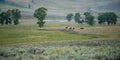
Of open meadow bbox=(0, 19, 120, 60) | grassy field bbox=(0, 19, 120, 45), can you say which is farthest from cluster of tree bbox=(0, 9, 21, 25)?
open meadow bbox=(0, 19, 120, 60)

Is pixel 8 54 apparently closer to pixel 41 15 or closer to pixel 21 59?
pixel 21 59

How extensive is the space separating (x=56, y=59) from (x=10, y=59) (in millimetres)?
6941

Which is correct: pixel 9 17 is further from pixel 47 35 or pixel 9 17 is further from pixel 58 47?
pixel 58 47

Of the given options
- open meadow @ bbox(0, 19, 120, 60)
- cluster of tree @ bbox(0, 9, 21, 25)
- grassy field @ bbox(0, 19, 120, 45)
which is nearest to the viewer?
open meadow @ bbox(0, 19, 120, 60)

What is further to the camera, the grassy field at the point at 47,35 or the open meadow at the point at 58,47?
the grassy field at the point at 47,35

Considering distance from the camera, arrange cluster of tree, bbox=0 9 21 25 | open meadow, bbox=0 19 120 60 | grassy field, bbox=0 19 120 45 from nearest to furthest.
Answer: open meadow, bbox=0 19 120 60
grassy field, bbox=0 19 120 45
cluster of tree, bbox=0 9 21 25

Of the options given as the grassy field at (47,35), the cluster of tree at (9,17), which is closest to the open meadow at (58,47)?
the grassy field at (47,35)

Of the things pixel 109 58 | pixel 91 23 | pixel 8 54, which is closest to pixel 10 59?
pixel 8 54

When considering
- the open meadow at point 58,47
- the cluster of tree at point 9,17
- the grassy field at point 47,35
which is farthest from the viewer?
the cluster of tree at point 9,17

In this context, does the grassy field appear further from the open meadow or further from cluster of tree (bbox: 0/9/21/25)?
cluster of tree (bbox: 0/9/21/25)

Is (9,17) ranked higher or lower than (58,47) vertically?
higher

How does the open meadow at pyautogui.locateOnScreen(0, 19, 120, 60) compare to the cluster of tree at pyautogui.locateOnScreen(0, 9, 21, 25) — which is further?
the cluster of tree at pyautogui.locateOnScreen(0, 9, 21, 25)

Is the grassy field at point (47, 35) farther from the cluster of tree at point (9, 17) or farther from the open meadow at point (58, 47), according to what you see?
the cluster of tree at point (9, 17)

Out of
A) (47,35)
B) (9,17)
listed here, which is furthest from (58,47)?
(9,17)
